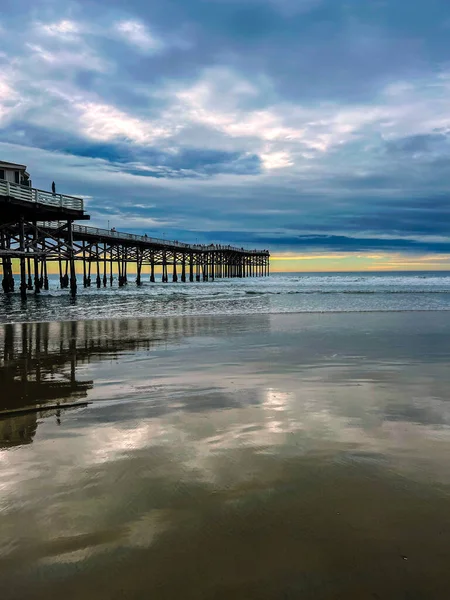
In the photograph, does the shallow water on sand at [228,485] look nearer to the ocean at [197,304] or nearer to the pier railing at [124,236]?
the ocean at [197,304]

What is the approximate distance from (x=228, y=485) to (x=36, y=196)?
26.7 metres

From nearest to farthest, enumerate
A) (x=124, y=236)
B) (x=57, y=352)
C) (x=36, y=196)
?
(x=57, y=352) < (x=36, y=196) < (x=124, y=236)

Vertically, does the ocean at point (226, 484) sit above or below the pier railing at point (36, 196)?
below

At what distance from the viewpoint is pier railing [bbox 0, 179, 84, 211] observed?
23.7m

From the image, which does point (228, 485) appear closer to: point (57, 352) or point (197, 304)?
Result: point (57, 352)

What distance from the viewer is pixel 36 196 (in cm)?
2614

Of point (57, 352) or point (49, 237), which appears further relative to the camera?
point (49, 237)

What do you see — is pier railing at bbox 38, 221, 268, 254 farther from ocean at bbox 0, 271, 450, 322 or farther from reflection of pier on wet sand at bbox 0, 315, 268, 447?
reflection of pier on wet sand at bbox 0, 315, 268, 447

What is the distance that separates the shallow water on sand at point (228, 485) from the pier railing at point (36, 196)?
1968 centimetres

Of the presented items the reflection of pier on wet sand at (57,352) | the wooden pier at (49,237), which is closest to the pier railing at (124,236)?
the wooden pier at (49,237)

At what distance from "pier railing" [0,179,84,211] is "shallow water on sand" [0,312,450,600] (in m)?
19.7

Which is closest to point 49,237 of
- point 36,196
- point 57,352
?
point 36,196

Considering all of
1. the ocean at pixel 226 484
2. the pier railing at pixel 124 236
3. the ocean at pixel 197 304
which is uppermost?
the pier railing at pixel 124 236

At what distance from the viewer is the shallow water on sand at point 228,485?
2260 mm
